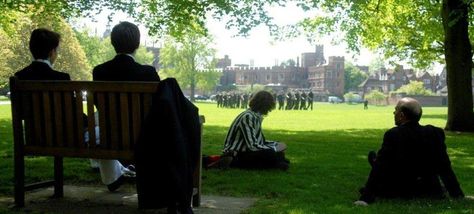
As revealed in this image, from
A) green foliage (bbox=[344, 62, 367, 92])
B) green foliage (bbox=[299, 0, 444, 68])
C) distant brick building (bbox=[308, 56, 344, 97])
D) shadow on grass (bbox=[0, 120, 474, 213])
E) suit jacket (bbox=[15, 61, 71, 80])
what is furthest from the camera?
green foliage (bbox=[344, 62, 367, 92])

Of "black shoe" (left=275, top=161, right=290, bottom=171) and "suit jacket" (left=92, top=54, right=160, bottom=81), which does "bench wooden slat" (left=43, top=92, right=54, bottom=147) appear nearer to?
"suit jacket" (left=92, top=54, right=160, bottom=81)

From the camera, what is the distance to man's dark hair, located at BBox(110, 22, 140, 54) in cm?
433

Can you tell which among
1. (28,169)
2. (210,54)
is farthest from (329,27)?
(210,54)

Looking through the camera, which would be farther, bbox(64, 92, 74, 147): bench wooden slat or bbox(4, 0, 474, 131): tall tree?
bbox(4, 0, 474, 131): tall tree

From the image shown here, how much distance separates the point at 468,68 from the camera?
→ 16938mm

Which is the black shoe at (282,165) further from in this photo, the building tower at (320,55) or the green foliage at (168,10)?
the building tower at (320,55)

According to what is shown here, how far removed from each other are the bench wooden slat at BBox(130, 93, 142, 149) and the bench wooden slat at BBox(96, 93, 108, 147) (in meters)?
0.25

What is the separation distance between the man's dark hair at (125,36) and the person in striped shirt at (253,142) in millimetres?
2497

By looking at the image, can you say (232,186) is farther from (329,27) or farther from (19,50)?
(19,50)

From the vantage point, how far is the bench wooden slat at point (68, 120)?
4188 mm

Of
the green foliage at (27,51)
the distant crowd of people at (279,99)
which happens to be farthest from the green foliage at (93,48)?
the distant crowd of people at (279,99)

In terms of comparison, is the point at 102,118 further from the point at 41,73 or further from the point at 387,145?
the point at 387,145

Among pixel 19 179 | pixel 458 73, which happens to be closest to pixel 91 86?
pixel 19 179

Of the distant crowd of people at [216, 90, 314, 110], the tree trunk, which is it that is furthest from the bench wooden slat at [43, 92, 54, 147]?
the distant crowd of people at [216, 90, 314, 110]
